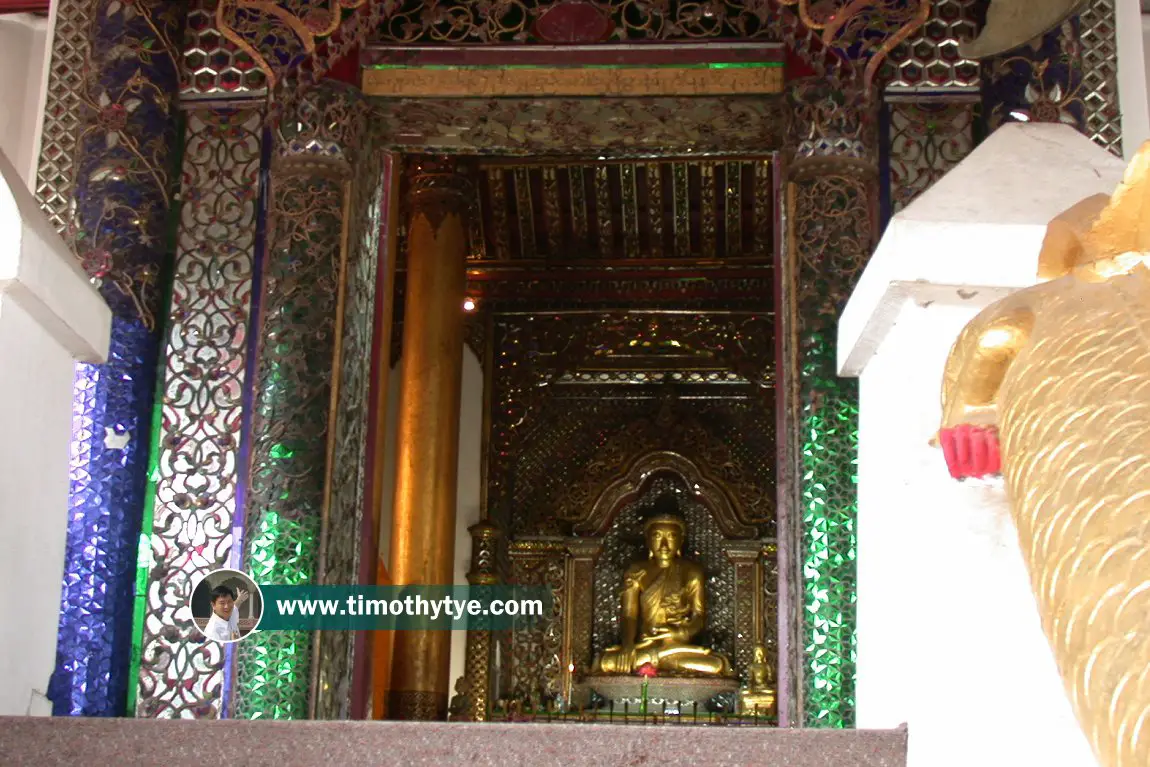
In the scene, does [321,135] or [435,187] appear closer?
[321,135]

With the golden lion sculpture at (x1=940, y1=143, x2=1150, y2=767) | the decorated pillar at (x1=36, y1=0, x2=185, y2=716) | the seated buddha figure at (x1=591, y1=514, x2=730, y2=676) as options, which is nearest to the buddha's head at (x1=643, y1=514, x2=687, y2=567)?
the seated buddha figure at (x1=591, y1=514, x2=730, y2=676)

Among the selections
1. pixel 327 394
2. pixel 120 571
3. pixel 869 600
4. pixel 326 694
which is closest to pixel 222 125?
pixel 327 394

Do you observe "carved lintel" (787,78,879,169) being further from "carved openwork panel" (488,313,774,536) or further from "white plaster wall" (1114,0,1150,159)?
"carved openwork panel" (488,313,774,536)

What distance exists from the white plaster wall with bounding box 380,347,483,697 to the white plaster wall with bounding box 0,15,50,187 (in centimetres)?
221

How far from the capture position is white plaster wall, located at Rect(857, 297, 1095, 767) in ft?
5.62

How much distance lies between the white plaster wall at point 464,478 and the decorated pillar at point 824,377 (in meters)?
2.99

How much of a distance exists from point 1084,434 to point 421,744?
0.91 metres

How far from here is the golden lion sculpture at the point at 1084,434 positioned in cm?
114

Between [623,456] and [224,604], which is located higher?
[623,456]

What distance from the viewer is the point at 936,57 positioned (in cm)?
468

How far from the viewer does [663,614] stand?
24.6ft

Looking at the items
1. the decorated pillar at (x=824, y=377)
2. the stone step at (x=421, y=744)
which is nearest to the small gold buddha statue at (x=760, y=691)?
the decorated pillar at (x=824, y=377)
